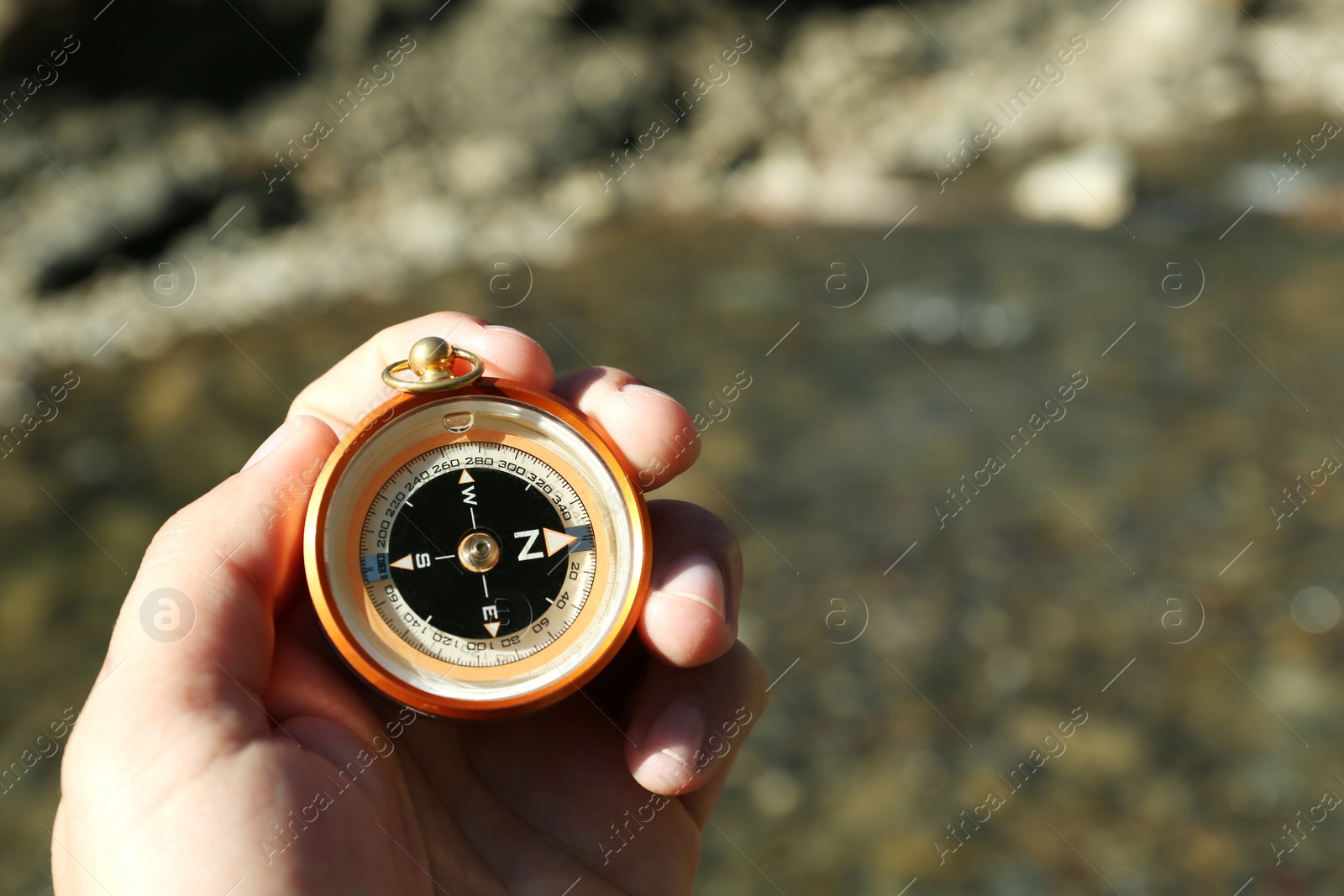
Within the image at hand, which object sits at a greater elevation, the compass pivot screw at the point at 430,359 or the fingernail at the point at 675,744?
the compass pivot screw at the point at 430,359

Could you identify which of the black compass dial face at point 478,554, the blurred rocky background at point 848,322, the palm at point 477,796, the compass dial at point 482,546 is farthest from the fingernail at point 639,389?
the blurred rocky background at point 848,322

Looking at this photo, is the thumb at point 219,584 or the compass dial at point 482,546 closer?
the thumb at point 219,584

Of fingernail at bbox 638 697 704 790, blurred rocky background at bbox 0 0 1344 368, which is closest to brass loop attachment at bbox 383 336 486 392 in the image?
fingernail at bbox 638 697 704 790

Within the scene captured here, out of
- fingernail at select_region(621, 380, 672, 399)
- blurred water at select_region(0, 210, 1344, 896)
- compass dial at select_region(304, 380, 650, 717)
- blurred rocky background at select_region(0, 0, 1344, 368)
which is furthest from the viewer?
blurred rocky background at select_region(0, 0, 1344, 368)

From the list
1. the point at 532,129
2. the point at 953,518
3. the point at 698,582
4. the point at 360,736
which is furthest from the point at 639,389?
the point at 532,129

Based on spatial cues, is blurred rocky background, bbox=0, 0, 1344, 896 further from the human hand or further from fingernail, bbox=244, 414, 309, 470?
fingernail, bbox=244, 414, 309, 470

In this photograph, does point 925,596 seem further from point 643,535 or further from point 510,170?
point 510,170

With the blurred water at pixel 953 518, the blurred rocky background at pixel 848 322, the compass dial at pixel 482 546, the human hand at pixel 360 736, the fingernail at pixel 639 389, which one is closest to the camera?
the human hand at pixel 360 736

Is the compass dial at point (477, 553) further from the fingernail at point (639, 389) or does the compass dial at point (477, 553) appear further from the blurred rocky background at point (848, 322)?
the blurred rocky background at point (848, 322)
